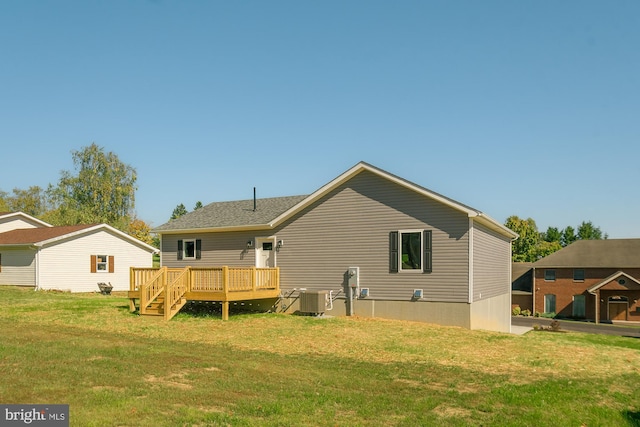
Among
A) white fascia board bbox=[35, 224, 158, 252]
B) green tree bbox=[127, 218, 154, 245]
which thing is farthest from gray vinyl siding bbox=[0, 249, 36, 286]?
green tree bbox=[127, 218, 154, 245]

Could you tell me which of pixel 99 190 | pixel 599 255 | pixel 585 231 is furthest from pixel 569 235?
pixel 99 190

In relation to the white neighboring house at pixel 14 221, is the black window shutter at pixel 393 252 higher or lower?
lower

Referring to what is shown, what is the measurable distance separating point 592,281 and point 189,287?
40010mm

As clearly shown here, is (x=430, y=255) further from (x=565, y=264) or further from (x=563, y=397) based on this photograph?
(x=565, y=264)

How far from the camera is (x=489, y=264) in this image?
883 inches

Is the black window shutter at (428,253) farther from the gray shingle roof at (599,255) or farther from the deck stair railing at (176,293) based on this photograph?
the gray shingle roof at (599,255)

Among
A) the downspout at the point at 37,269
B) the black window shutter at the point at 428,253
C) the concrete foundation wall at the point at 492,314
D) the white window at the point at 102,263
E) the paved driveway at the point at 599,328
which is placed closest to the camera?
the black window shutter at the point at 428,253

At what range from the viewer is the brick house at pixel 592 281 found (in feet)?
149

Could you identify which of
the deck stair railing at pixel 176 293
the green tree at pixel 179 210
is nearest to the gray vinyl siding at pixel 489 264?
the deck stair railing at pixel 176 293

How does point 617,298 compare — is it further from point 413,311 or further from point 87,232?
point 87,232

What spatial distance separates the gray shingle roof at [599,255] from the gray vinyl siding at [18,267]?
40.6m

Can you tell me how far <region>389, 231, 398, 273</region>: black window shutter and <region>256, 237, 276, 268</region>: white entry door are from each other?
5.27 meters

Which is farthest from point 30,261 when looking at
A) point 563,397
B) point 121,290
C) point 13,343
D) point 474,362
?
point 563,397

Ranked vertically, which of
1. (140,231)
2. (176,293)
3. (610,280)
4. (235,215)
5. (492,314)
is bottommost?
(610,280)
